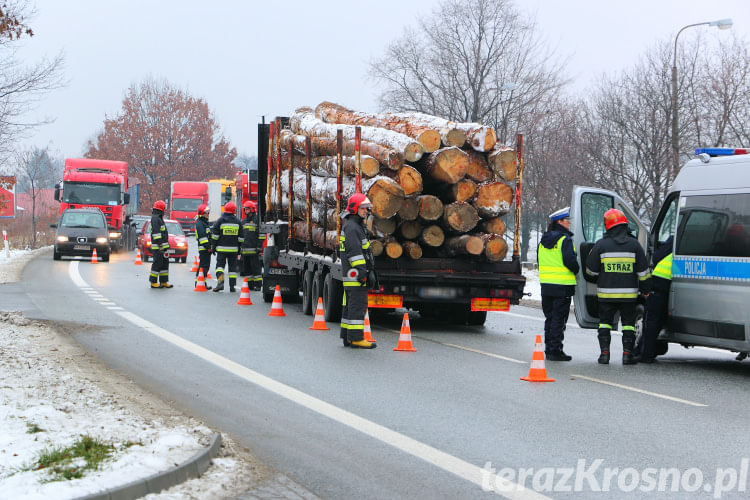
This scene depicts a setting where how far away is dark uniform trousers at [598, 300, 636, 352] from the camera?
1193 cm

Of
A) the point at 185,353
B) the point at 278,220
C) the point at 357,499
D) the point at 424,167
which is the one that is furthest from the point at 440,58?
the point at 357,499

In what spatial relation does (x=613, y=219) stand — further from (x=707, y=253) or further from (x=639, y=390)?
(x=639, y=390)

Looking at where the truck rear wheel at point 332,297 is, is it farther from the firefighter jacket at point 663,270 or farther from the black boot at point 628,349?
the firefighter jacket at point 663,270

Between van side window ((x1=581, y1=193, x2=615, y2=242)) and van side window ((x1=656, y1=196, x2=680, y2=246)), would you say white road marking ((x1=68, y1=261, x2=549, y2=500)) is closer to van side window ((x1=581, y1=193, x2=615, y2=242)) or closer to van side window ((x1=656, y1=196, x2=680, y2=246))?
van side window ((x1=581, y1=193, x2=615, y2=242))

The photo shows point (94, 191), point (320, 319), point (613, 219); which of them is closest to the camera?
point (613, 219)

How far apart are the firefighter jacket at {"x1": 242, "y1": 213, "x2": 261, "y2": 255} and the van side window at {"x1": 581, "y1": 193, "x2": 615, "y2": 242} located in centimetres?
1027

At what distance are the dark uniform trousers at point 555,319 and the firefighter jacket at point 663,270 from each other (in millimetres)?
1015

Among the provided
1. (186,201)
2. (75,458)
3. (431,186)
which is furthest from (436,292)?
(186,201)

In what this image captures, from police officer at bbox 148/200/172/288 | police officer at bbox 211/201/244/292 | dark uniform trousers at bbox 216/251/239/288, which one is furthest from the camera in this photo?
police officer at bbox 148/200/172/288

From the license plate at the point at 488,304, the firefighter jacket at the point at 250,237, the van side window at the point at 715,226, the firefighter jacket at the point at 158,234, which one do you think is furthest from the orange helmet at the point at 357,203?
the firefighter jacket at the point at 158,234

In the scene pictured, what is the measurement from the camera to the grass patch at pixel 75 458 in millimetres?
5781

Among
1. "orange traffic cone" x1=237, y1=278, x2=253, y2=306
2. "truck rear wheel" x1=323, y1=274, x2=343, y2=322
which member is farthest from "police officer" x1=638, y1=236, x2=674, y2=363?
"orange traffic cone" x1=237, y1=278, x2=253, y2=306

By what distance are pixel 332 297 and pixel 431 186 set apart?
89.1 inches

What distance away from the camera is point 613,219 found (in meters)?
12.0
